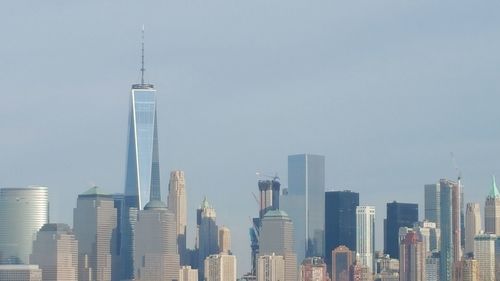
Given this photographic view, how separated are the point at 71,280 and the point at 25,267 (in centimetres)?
689

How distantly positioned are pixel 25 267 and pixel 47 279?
11.8 feet

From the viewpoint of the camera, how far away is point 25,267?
197 m

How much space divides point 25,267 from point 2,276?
6.09m

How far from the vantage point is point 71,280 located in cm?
19950

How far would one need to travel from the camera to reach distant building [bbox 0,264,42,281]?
19225 cm

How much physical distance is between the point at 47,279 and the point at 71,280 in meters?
4.17

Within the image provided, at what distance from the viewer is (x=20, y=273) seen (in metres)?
194

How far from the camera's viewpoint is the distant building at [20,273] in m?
192

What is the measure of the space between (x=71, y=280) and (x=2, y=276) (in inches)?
459

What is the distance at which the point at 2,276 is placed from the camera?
192 metres

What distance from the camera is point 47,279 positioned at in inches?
7741
